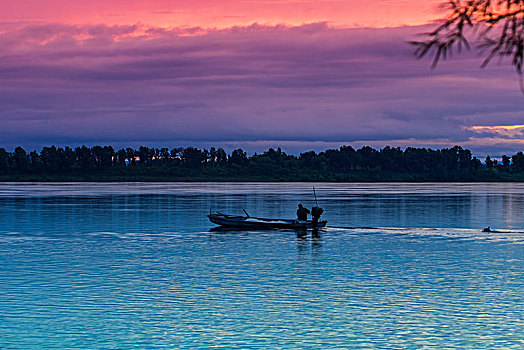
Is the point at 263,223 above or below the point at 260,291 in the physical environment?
above

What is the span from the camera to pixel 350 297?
91.6ft

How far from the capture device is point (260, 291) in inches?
1148

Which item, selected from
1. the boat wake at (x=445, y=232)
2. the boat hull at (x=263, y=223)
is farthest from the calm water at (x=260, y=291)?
the boat hull at (x=263, y=223)

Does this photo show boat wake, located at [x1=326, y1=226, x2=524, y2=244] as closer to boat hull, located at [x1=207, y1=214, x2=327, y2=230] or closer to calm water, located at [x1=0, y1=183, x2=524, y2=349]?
calm water, located at [x1=0, y1=183, x2=524, y2=349]

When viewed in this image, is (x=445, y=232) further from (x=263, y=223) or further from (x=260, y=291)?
(x=260, y=291)

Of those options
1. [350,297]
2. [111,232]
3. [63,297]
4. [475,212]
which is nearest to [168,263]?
[63,297]

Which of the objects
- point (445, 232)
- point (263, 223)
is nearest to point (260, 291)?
point (263, 223)

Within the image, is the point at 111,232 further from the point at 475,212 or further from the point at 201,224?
the point at 475,212

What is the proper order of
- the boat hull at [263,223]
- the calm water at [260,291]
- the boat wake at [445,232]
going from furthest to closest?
1. the boat hull at [263,223]
2. the boat wake at [445,232]
3. the calm water at [260,291]

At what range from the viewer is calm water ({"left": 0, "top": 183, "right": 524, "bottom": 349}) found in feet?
71.7

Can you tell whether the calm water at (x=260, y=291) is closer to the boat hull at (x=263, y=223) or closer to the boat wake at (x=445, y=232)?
the boat wake at (x=445, y=232)

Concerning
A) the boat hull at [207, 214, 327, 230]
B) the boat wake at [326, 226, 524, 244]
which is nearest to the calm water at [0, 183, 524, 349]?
the boat wake at [326, 226, 524, 244]

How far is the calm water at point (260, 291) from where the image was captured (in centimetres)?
2184

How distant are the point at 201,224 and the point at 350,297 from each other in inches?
1621
